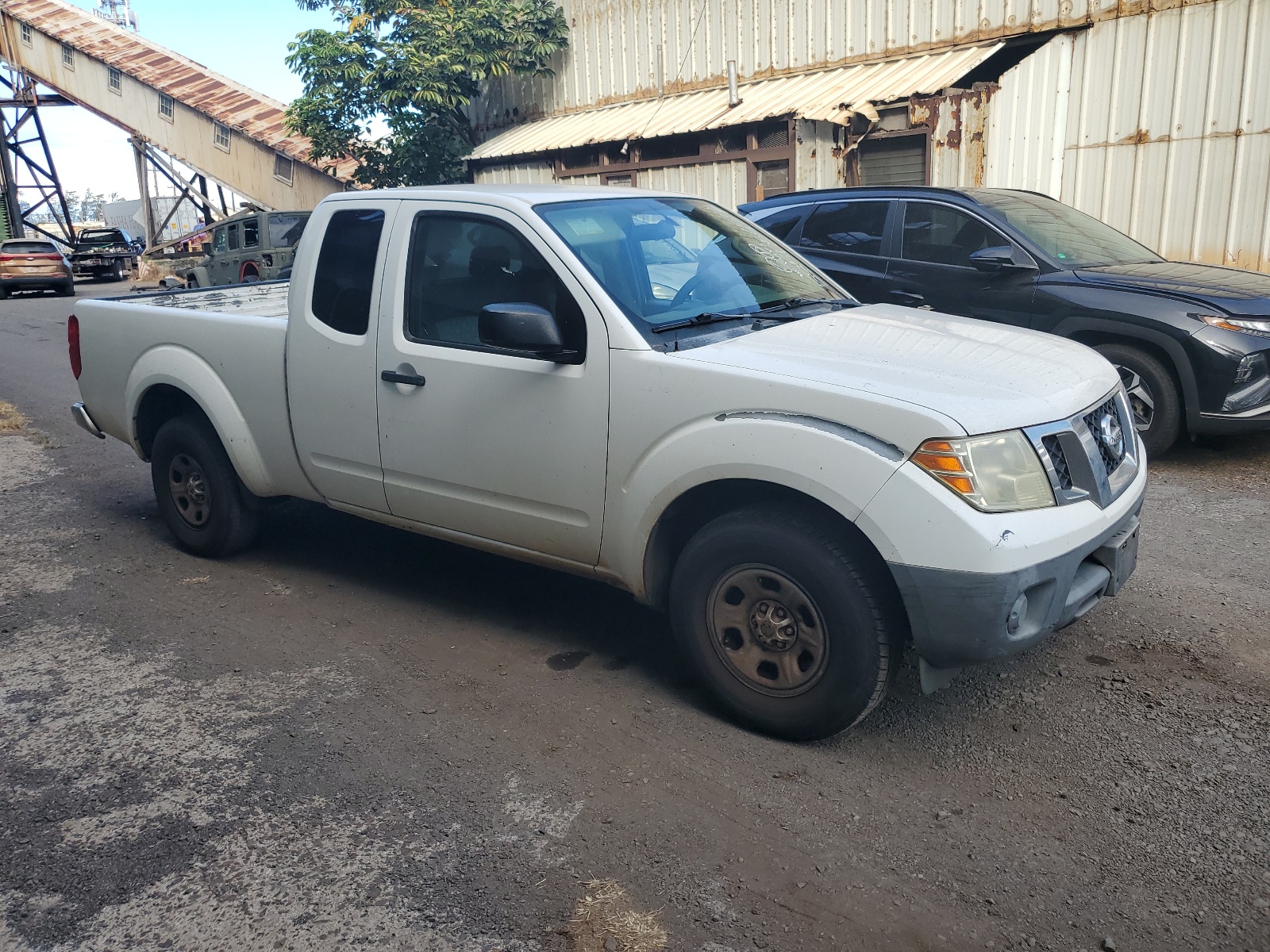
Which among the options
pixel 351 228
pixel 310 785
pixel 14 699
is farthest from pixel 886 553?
pixel 14 699

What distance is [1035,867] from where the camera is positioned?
9.22 ft

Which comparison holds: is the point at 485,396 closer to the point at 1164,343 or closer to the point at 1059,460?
the point at 1059,460

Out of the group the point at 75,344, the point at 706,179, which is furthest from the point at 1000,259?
the point at 706,179

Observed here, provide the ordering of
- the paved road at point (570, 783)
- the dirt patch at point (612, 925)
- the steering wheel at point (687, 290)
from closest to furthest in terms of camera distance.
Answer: the dirt patch at point (612, 925) < the paved road at point (570, 783) < the steering wheel at point (687, 290)

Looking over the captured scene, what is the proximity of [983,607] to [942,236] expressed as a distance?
17.2 feet

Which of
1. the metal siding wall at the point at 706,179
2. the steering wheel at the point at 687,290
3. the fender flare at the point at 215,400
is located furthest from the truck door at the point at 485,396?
the metal siding wall at the point at 706,179

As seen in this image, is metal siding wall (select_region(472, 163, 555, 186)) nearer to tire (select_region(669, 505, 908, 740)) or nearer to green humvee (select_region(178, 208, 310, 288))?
green humvee (select_region(178, 208, 310, 288))

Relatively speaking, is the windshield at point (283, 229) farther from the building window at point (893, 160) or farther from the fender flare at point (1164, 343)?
the fender flare at point (1164, 343)

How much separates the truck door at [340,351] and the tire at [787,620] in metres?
1.60

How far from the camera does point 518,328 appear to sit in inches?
140

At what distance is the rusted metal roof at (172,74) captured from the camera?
26781 millimetres

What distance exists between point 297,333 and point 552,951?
9.82 ft

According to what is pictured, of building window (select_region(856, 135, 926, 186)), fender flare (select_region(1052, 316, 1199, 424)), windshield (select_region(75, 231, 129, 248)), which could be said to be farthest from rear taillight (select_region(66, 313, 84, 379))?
windshield (select_region(75, 231, 129, 248))

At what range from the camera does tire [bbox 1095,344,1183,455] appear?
664cm
